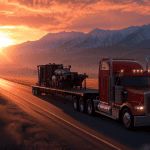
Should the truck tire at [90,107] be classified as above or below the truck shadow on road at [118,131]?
above

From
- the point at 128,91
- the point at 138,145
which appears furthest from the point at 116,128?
the point at 138,145

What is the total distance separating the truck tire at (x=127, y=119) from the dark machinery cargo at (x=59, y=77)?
35.1 feet

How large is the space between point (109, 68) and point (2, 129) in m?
6.02

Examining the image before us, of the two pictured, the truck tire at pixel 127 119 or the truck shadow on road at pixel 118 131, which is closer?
the truck shadow on road at pixel 118 131

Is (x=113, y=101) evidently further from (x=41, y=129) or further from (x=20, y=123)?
(x=20, y=123)

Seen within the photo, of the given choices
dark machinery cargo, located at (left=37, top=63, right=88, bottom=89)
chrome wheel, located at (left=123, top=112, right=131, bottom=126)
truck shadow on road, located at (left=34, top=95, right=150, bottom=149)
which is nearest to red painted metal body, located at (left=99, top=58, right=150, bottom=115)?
chrome wheel, located at (left=123, top=112, right=131, bottom=126)

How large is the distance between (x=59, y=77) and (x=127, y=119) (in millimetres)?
12707

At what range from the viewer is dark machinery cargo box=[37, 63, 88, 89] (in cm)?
2184

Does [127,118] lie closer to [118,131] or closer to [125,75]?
[118,131]

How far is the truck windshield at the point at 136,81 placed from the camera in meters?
11.9

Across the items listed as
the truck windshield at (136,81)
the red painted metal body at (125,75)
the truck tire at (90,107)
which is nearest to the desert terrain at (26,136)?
the truck tire at (90,107)

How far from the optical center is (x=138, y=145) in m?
8.73

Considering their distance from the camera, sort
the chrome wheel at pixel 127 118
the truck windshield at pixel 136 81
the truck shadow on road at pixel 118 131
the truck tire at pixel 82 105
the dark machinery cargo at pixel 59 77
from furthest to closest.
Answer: the dark machinery cargo at pixel 59 77 → the truck tire at pixel 82 105 → the truck windshield at pixel 136 81 → the chrome wheel at pixel 127 118 → the truck shadow on road at pixel 118 131

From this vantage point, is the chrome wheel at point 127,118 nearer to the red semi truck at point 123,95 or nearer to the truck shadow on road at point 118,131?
the red semi truck at point 123,95
